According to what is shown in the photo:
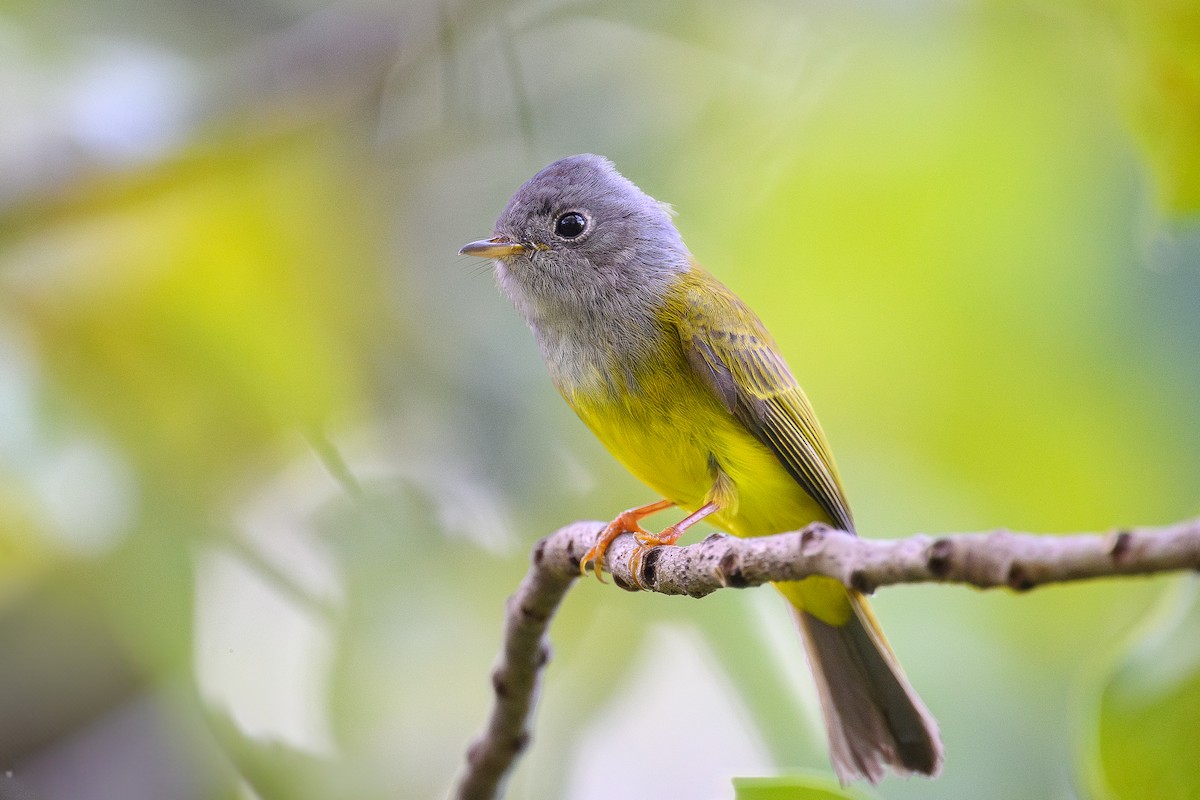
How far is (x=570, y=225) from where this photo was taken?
4.60 feet

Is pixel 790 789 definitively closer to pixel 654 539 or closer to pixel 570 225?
pixel 654 539

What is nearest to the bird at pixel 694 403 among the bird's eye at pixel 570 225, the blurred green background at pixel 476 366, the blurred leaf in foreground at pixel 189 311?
the bird's eye at pixel 570 225

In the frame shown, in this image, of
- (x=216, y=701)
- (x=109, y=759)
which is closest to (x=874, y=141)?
(x=216, y=701)

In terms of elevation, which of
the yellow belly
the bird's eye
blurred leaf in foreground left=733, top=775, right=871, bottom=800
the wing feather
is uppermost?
the bird's eye

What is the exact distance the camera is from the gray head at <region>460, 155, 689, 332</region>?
1.34m

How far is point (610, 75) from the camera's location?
1991 mm

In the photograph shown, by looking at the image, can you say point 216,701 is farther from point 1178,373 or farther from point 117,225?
point 1178,373

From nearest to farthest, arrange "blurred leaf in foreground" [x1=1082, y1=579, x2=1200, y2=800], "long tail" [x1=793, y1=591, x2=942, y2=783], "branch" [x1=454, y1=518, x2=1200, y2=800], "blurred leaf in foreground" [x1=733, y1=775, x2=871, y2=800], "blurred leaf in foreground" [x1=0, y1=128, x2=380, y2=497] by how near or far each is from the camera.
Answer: "branch" [x1=454, y1=518, x2=1200, y2=800] → "blurred leaf in foreground" [x1=1082, y1=579, x2=1200, y2=800] → "blurred leaf in foreground" [x1=733, y1=775, x2=871, y2=800] → "long tail" [x1=793, y1=591, x2=942, y2=783] → "blurred leaf in foreground" [x1=0, y1=128, x2=380, y2=497]

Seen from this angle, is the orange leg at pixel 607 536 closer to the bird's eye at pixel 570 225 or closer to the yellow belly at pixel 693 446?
the yellow belly at pixel 693 446

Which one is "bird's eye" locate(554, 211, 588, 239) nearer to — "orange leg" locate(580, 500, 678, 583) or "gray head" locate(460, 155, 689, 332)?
"gray head" locate(460, 155, 689, 332)

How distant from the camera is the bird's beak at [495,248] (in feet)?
4.33

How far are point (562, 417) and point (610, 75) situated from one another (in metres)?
0.67

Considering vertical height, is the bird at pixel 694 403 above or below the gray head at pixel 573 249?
below

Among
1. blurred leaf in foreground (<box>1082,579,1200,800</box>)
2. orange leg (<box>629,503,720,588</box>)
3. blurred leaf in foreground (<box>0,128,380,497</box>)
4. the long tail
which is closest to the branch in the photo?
orange leg (<box>629,503,720,588</box>)
